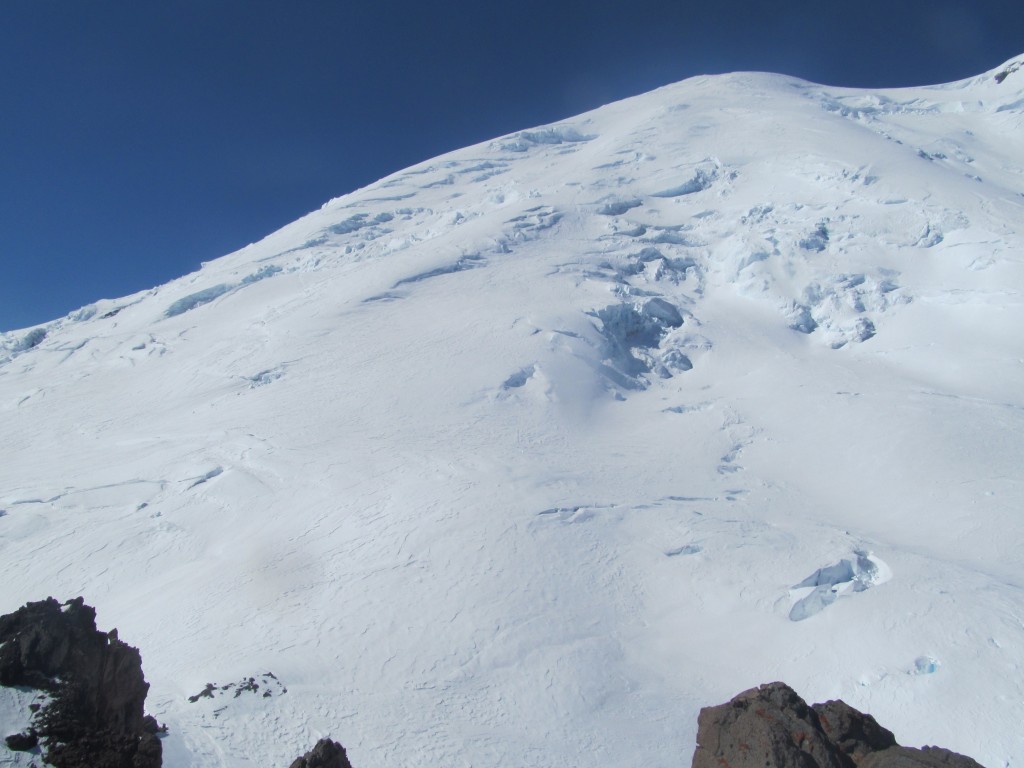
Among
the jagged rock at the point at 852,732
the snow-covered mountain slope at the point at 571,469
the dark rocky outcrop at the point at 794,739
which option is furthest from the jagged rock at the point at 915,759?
the snow-covered mountain slope at the point at 571,469

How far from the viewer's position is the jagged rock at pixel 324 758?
7379mm

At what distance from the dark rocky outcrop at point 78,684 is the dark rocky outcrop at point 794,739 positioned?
21.0 ft

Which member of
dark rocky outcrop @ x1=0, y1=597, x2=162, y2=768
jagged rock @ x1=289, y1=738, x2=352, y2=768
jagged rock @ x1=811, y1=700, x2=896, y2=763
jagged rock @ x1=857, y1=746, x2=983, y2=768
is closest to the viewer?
dark rocky outcrop @ x1=0, y1=597, x2=162, y2=768

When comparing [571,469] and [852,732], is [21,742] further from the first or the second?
[571,469]

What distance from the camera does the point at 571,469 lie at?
815 inches

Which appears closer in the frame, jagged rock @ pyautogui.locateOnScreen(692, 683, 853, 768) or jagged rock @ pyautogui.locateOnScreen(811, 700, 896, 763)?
jagged rock @ pyautogui.locateOnScreen(692, 683, 853, 768)

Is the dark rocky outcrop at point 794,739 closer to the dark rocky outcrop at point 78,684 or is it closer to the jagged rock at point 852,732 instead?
the jagged rock at point 852,732

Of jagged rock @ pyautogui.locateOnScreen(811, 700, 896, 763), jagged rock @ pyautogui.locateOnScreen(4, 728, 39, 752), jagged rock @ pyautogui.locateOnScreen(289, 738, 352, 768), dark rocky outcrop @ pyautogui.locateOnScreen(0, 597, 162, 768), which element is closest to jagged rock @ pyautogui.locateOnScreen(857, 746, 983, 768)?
jagged rock @ pyautogui.locateOnScreen(811, 700, 896, 763)

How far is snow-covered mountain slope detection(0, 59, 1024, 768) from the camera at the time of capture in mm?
12812

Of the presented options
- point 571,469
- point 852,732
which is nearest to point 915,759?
point 852,732

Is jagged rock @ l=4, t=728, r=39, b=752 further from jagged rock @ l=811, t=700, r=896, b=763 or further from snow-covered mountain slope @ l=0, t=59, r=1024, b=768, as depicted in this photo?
jagged rock @ l=811, t=700, r=896, b=763

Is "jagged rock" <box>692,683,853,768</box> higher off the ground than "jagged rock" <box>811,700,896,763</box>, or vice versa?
"jagged rock" <box>692,683,853,768</box>

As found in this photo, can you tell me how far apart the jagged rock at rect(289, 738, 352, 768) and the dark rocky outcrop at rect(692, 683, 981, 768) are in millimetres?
4224

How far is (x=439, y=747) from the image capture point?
11.5m
